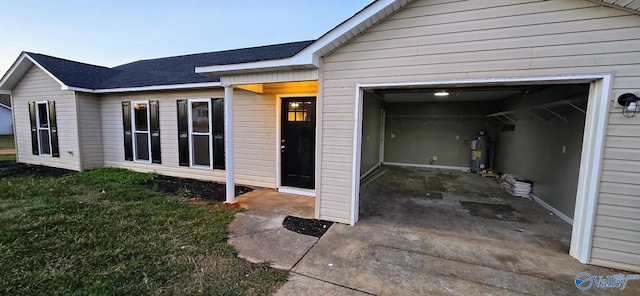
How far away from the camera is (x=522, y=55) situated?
8.54ft

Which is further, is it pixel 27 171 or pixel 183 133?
pixel 27 171

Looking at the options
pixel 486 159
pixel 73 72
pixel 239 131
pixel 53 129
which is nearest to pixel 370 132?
pixel 239 131

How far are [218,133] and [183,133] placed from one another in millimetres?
1117

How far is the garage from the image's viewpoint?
3572mm

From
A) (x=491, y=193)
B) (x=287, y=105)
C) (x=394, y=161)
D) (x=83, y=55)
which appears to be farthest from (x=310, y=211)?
(x=83, y=55)

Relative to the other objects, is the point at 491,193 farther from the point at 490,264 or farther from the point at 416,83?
the point at 416,83

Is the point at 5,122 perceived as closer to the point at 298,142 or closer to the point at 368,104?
the point at 298,142

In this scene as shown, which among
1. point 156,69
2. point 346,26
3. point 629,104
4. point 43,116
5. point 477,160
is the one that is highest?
point 156,69

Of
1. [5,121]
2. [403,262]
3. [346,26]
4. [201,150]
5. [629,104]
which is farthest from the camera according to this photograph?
[5,121]

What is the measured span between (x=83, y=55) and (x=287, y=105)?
17.6 metres

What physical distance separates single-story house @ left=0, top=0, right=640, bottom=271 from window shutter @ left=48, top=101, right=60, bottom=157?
0.06 m

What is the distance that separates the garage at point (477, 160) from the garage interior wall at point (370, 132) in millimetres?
31

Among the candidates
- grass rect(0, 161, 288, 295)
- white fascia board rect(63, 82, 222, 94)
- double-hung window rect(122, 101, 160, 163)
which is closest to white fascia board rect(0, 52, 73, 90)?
white fascia board rect(63, 82, 222, 94)

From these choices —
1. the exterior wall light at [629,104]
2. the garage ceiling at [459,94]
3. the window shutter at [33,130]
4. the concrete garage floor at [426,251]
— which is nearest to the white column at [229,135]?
the concrete garage floor at [426,251]
